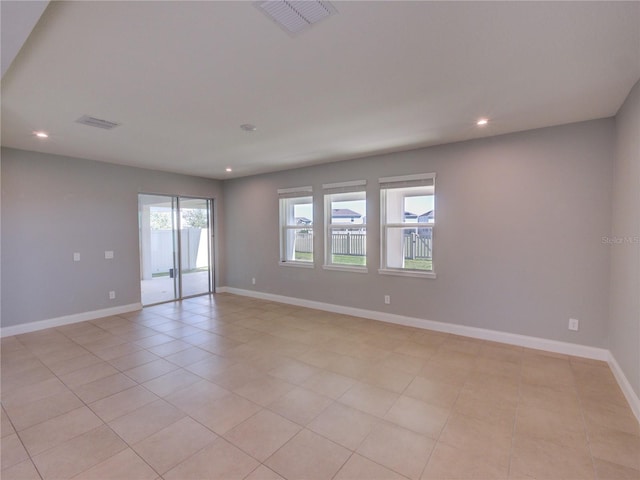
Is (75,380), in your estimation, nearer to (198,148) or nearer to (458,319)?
(198,148)

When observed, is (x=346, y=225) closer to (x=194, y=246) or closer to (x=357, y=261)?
(x=357, y=261)

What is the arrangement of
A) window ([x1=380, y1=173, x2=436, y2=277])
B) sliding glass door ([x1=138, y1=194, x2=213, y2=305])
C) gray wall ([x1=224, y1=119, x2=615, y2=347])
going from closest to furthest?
gray wall ([x1=224, y1=119, x2=615, y2=347]), window ([x1=380, y1=173, x2=436, y2=277]), sliding glass door ([x1=138, y1=194, x2=213, y2=305])

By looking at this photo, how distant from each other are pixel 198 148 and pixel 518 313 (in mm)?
4690

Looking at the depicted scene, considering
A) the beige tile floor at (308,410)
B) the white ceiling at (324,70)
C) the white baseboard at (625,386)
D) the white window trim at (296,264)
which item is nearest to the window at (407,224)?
the white ceiling at (324,70)

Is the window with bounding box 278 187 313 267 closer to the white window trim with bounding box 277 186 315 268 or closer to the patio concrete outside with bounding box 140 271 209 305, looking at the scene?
the white window trim with bounding box 277 186 315 268

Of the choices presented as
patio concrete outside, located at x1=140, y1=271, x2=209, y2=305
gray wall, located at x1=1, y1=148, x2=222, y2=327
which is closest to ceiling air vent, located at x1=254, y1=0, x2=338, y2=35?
gray wall, located at x1=1, y1=148, x2=222, y2=327

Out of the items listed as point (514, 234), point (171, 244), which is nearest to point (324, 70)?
point (514, 234)

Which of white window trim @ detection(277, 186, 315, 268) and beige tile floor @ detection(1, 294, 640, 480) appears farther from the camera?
white window trim @ detection(277, 186, 315, 268)

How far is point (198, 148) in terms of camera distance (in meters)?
4.26

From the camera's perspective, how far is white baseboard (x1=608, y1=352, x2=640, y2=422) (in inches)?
90.7

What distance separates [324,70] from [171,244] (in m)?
5.24

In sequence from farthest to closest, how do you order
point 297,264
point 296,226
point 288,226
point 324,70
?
point 288,226 → point 296,226 → point 297,264 → point 324,70

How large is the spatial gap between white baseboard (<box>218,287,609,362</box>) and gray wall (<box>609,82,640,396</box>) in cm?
28

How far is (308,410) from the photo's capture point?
7.95 feet
